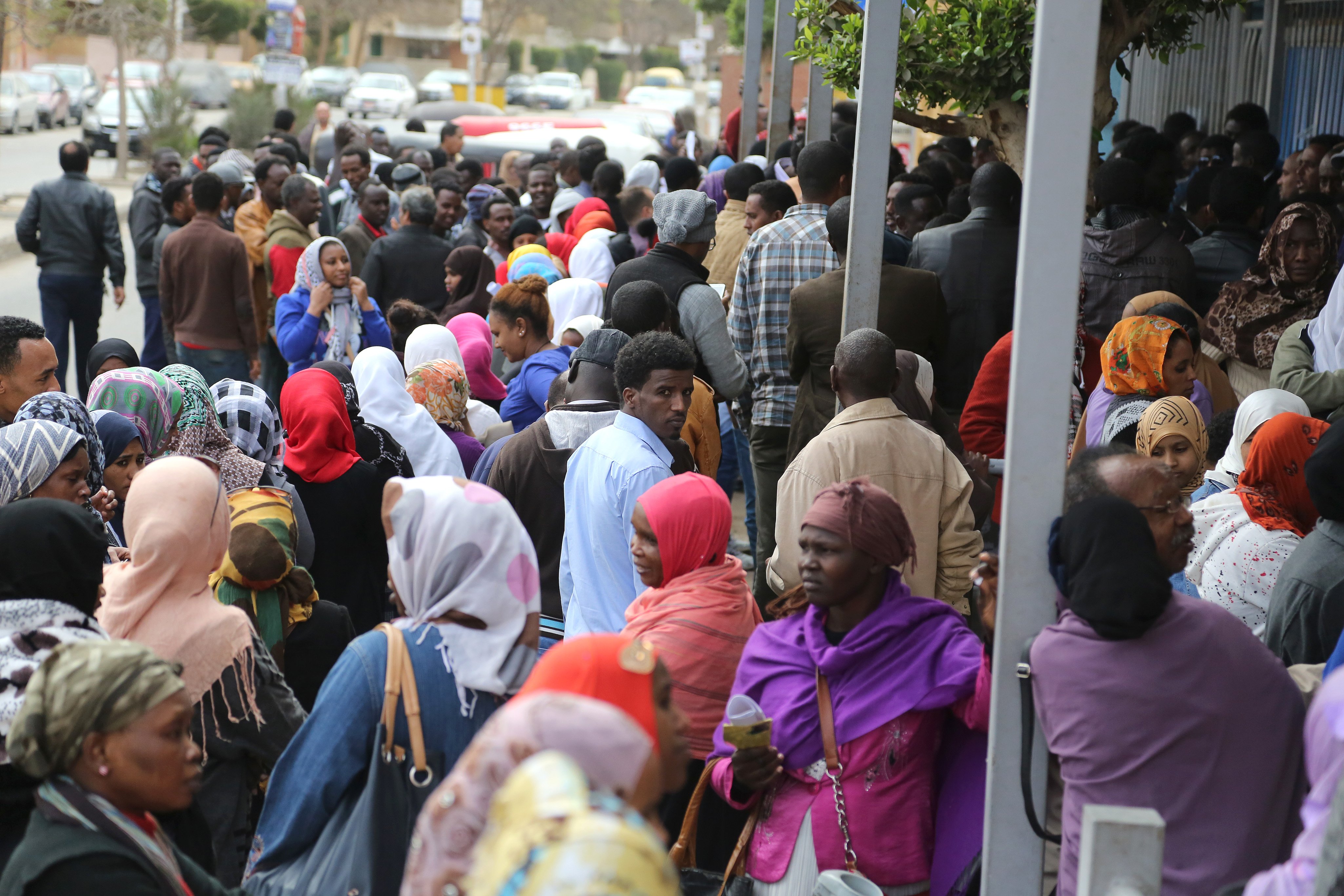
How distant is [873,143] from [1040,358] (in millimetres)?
2203

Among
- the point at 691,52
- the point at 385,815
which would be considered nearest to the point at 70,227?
the point at 385,815

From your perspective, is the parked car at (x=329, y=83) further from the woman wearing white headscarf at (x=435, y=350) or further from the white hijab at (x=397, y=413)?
the white hijab at (x=397, y=413)

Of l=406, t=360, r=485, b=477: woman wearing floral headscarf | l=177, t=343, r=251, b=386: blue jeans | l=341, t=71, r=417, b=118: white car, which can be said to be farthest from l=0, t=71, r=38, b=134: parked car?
l=406, t=360, r=485, b=477: woman wearing floral headscarf

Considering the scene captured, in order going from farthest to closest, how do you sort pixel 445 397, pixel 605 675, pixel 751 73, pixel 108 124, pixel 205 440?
pixel 108 124 → pixel 751 73 → pixel 445 397 → pixel 205 440 → pixel 605 675

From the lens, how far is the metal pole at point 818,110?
27.0 ft

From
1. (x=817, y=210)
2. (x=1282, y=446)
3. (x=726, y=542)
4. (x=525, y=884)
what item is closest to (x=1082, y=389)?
(x=817, y=210)

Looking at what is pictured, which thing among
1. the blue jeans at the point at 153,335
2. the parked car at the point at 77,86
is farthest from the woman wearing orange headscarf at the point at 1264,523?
the parked car at the point at 77,86

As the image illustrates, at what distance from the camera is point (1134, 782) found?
97.7 inches

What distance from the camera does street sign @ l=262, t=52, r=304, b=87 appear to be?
20984mm

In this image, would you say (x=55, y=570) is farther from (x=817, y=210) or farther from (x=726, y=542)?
(x=817, y=210)

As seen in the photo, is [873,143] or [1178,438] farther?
[873,143]

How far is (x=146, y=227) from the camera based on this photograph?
35.3 ft

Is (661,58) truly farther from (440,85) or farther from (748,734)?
(748,734)

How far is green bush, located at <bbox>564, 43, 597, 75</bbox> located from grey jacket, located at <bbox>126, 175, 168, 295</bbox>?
58.2 meters
